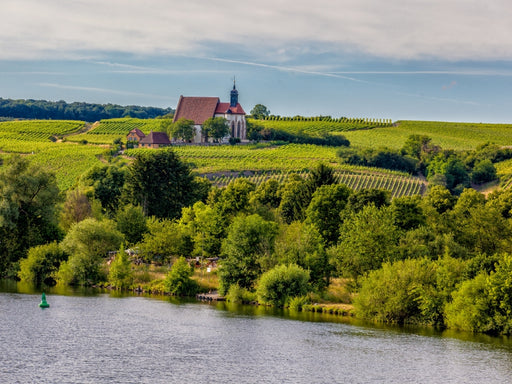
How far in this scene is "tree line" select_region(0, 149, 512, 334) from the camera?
58594 mm

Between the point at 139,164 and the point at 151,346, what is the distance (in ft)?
189

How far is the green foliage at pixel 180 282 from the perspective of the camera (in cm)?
7206

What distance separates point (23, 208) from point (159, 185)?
23216 mm

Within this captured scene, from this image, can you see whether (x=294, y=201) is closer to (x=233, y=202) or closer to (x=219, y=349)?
(x=233, y=202)

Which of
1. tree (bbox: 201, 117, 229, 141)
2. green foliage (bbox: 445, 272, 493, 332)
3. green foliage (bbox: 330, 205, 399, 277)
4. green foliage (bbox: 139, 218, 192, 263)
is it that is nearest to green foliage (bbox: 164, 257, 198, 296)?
green foliage (bbox: 139, 218, 192, 263)

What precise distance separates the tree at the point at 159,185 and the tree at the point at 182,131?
84.1 meters

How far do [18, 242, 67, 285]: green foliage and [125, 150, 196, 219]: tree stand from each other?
72.0 feet

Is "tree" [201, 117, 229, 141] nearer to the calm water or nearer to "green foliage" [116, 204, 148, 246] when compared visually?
"green foliage" [116, 204, 148, 246]

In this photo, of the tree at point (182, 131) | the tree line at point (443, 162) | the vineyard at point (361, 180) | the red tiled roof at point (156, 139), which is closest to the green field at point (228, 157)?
the vineyard at point (361, 180)

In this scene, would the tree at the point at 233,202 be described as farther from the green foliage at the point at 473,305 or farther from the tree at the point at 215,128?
the tree at the point at 215,128

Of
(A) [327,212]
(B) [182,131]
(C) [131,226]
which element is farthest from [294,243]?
(B) [182,131]

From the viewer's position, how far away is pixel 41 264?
259 feet

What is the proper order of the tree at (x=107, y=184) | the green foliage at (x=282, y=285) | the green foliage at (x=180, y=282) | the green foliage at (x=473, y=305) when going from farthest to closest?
the tree at (x=107, y=184) → the green foliage at (x=180, y=282) → the green foliage at (x=282, y=285) → the green foliage at (x=473, y=305)

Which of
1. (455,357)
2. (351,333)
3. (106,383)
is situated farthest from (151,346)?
(455,357)
